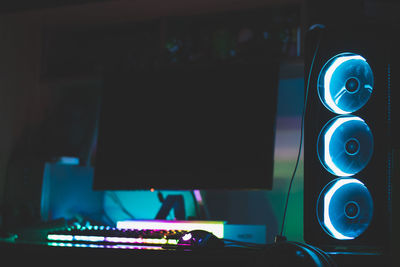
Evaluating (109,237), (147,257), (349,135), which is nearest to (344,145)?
(349,135)

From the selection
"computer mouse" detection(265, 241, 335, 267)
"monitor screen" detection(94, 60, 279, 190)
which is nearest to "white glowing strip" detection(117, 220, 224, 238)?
"monitor screen" detection(94, 60, 279, 190)

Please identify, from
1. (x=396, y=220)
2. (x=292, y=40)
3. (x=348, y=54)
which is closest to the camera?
(x=396, y=220)

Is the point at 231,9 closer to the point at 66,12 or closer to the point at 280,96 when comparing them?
the point at 280,96

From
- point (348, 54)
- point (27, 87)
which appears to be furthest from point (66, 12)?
point (348, 54)

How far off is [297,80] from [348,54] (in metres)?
0.56

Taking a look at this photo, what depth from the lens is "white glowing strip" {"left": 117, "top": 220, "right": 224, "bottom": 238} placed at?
126 cm

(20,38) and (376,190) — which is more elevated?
(20,38)

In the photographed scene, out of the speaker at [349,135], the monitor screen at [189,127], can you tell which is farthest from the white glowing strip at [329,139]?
the monitor screen at [189,127]

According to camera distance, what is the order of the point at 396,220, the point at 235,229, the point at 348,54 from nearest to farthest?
1. the point at 396,220
2. the point at 348,54
3. the point at 235,229

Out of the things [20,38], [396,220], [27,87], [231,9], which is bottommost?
[396,220]

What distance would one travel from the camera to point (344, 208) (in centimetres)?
98

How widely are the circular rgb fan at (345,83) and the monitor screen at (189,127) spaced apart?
309 millimetres

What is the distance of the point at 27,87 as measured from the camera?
1768mm

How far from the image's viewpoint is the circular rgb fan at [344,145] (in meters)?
0.97
